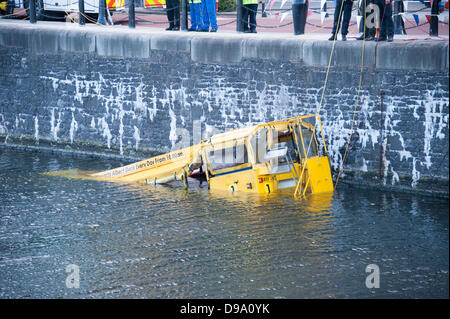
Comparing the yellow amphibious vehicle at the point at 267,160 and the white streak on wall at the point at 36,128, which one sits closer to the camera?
the yellow amphibious vehicle at the point at 267,160

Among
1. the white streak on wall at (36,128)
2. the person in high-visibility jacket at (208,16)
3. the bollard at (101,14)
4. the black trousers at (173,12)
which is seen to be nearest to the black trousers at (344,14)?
the person in high-visibility jacket at (208,16)

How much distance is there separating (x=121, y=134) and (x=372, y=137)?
22.2 feet

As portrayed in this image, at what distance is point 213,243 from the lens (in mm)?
13750

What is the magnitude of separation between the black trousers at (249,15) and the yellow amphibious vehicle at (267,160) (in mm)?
3800

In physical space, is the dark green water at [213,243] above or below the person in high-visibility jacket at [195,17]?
below

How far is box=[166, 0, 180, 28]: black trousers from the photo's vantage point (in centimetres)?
2117

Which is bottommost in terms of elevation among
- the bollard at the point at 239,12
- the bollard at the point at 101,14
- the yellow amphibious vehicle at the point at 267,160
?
the yellow amphibious vehicle at the point at 267,160

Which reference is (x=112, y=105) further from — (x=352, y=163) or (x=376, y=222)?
(x=376, y=222)

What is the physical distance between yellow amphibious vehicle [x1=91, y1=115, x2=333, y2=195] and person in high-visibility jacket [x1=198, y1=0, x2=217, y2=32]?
16.1 ft

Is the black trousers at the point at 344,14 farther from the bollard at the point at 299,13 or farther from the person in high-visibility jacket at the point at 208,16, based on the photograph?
the person in high-visibility jacket at the point at 208,16

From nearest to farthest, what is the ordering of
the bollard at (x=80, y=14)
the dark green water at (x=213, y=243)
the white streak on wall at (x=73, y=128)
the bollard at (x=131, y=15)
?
the dark green water at (x=213, y=243), the bollard at (x=131, y=15), the white streak on wall at (x=73, y=128), the bollard at (x=80, y=14)

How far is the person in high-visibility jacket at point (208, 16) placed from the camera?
21.0 metres

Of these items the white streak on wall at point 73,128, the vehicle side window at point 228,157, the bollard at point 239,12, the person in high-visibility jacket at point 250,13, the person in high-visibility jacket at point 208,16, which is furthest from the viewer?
the white streak on wall at point 73,128
